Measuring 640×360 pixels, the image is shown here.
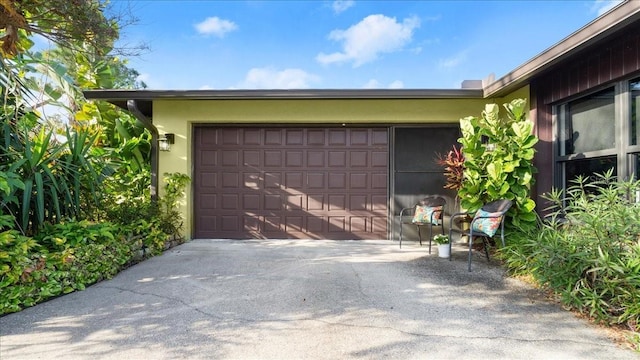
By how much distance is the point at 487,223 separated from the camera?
3973 millimetres

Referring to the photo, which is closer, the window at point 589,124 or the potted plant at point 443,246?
the window at point 589,124

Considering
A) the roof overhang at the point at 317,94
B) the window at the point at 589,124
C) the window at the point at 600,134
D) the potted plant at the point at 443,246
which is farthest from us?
the roof overhang at the point at 317,94

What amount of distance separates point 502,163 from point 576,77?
1287 mm

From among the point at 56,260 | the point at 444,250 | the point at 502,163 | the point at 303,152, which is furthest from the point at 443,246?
the point at 56,260

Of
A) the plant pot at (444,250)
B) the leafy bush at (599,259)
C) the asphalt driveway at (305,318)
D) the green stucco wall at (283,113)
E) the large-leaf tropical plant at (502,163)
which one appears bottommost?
the asphalt driveway at (305,318)

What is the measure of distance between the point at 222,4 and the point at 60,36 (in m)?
5.38

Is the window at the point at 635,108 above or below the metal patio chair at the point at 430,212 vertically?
above

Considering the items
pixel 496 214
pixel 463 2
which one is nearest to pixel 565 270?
pixel 496 214

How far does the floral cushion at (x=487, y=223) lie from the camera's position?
3875 mm

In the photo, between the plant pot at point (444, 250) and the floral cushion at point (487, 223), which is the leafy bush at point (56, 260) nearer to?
the plant pot at point (444, 250)

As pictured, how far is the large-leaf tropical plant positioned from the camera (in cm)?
421

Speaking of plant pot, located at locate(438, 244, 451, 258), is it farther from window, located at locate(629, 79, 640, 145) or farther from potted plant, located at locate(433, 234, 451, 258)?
window, located at locate(629, 79, 640, 145)

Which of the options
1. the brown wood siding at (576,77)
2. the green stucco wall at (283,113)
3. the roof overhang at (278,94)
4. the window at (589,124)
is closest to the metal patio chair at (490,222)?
the brown wood siding at (576,77)

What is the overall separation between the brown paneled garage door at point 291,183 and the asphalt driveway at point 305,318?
188 centimetres
